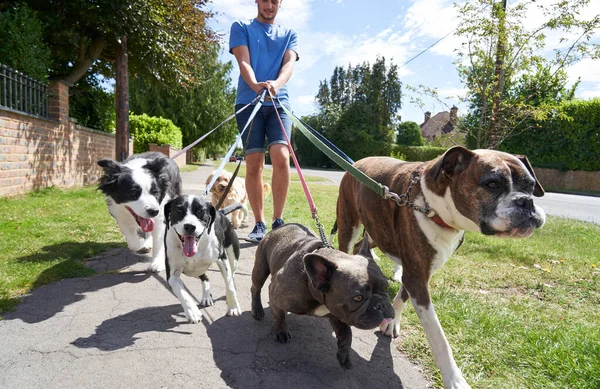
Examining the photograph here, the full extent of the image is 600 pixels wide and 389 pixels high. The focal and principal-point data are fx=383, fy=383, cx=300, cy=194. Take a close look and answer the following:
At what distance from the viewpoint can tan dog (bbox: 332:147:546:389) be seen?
6.77 feet

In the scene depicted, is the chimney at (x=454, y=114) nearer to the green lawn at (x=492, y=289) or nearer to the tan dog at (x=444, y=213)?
the green lawn at (x=492, y=289)

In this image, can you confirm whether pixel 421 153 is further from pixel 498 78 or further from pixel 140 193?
pixel 140 193

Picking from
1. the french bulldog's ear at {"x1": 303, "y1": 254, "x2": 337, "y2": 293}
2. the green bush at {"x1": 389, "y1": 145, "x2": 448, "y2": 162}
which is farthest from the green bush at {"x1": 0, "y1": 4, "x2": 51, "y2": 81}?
the green bush at {"x1": 389, "y1": 145, "x2": 448, "y2": 162}

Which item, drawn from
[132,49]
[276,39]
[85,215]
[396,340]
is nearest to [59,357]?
[396,340]

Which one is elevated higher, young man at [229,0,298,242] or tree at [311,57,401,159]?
tree at [311,57,401,159]

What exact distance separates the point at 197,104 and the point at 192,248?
2923 cm

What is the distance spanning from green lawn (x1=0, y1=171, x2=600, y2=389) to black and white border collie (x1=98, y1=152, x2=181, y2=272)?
0.68 meters

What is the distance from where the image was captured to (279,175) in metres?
5.00

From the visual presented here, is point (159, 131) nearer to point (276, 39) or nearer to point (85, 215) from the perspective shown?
point (85, 215)

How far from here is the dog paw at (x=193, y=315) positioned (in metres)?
2.92

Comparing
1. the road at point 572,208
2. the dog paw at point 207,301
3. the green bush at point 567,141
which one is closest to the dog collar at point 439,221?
the dog paw at point 207,301

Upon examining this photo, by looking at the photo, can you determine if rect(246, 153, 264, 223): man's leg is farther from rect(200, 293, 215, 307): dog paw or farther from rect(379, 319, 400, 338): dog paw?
rect(379, 319, 400, 338): dog paw

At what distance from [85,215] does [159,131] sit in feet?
51.7

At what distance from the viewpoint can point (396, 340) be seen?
2836mm
